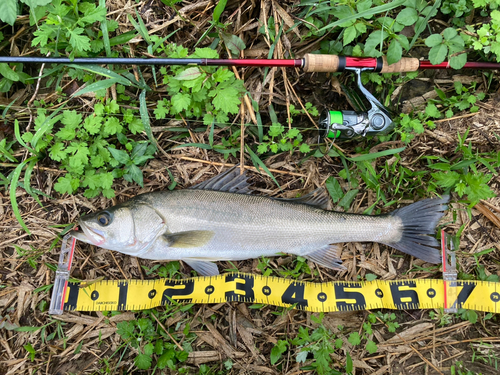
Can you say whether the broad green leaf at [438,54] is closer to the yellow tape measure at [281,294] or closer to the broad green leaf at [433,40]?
the broad green leaf at [433,40]

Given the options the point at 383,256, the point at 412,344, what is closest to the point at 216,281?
the point at 383,256

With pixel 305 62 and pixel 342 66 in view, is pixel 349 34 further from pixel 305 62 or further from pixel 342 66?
pixel 305 62

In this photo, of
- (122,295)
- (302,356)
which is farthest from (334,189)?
(122,295)

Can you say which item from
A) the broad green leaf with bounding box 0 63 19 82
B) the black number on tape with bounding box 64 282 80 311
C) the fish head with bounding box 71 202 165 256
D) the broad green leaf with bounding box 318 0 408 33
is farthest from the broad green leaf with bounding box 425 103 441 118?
the broad green leaf with bounding box 0 63 19 82

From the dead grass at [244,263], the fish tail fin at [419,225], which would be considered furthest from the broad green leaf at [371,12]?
the fish tail fin at [419,225]

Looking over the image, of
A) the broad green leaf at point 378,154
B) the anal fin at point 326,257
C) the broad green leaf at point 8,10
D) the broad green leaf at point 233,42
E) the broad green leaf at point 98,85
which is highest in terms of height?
the broad green leaf at point 8,10

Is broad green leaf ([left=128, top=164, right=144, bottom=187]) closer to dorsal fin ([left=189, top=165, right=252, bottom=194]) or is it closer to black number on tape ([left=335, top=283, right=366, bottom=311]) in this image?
dorsal fin ([left=189, top=165, right=252, bottom=194])

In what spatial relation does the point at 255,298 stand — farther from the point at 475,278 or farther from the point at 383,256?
the point at 475,278
